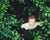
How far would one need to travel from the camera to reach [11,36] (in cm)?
246

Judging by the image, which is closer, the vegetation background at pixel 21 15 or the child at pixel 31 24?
the vegetation background at pixel 21 15

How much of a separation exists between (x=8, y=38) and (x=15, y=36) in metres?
0.26

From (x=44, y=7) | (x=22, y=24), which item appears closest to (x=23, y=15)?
(x=22, y=24)

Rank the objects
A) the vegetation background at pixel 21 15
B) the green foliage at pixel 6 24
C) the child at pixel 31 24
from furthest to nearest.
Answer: the child at pixel 31 24, the green foliage at pixel 6 24, the vegetation background at pixel 21 15

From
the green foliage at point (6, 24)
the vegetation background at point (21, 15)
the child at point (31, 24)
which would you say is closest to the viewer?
the vegetation background at point (21, 15)

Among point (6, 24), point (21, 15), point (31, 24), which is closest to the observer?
point (6, 24)

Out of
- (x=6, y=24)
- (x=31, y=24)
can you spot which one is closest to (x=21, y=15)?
(x=31, y=24)

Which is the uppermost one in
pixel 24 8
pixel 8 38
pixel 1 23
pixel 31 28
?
pixel 24 8

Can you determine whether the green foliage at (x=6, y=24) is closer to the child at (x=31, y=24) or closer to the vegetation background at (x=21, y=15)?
the vegetation background at (x=21, y=15)

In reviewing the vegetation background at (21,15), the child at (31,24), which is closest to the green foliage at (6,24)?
the vegetation background at (21,15)

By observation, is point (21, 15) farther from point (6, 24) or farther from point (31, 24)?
point (6, 24)

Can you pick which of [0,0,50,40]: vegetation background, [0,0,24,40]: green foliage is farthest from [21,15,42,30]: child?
[0,0,24,40]: green foliage

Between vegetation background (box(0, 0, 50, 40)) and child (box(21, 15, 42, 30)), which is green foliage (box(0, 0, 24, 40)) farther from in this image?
child (box(21, 15, 42, 30))

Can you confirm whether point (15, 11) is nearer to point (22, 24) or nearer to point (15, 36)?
point (22, 24)
